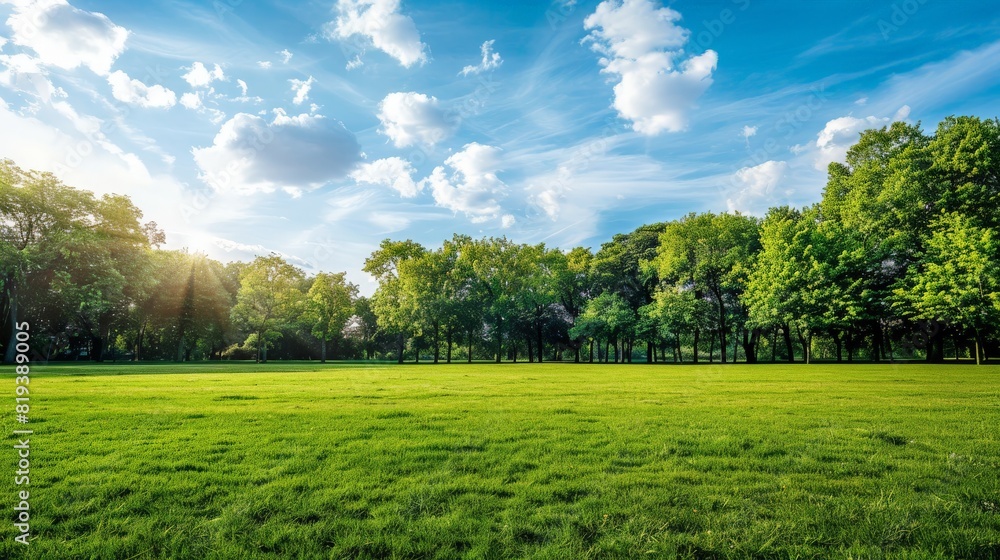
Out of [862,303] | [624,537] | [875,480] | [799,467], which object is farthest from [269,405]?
[862,303]

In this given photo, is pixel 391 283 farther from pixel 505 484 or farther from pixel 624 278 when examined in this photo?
pixel 505 484

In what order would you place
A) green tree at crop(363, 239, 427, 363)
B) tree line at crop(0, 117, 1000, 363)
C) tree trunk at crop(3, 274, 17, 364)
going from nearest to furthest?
tree trunk at crop(3, 274, 17, 364)
tree line at crop(0, 117, 1000, 363)
green tree at crop(363, 239, 427, 363)

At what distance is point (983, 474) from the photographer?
636 cm

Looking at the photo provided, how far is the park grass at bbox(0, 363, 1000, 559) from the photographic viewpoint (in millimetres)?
4348

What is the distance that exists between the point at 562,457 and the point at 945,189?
5344 centimetres

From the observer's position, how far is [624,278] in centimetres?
6881

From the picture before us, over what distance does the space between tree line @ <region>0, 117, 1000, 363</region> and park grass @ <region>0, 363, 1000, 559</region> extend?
38513mm

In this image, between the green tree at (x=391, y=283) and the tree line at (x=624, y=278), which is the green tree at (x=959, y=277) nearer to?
the tree line at (x=624, y=278)

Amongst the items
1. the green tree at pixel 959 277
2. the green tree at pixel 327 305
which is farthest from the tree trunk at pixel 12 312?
the green tree at pixel 959 277

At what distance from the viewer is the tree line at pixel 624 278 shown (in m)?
39.0

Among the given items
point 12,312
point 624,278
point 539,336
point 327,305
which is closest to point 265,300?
point 327,305

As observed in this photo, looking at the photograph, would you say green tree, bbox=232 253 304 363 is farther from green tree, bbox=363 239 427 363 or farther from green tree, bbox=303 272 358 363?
green tree, bbox=363 239 427 363

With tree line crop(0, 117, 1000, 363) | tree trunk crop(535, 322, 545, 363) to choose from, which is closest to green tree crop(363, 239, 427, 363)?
tree line crop(0, 117, 1000, 363)

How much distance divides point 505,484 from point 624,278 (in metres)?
65.8
